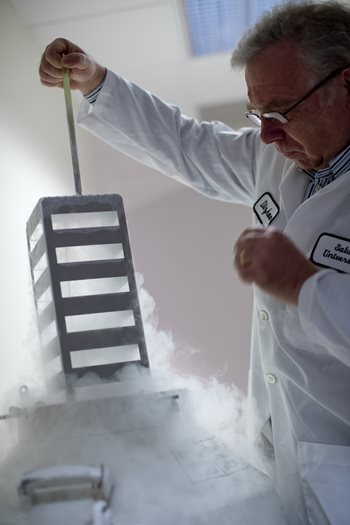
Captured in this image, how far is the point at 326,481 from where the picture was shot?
3.65ft

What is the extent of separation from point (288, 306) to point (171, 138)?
647mm

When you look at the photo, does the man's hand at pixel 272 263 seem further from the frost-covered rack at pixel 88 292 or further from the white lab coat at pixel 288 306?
the frost-covered rack at pixel 88 292

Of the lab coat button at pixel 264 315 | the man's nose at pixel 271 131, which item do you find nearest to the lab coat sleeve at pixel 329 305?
the lab coat button at pixel 264 315

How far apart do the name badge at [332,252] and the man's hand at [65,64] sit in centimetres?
73

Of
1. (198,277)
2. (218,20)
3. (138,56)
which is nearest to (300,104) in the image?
(218,20)

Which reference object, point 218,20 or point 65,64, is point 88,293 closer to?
point 65,64

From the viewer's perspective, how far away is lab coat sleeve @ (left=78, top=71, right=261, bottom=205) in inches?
62.9

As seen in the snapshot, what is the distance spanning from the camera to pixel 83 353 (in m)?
1.19

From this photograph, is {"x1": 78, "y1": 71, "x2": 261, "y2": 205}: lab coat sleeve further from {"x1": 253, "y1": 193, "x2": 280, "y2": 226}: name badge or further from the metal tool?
the metal tool

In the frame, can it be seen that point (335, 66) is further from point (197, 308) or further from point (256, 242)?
point (197, 308)

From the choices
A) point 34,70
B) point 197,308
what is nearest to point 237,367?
point 197,308

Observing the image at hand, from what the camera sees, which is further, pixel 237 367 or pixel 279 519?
pixel 237 367

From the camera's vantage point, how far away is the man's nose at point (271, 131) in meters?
1.28

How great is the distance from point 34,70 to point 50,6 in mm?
259
